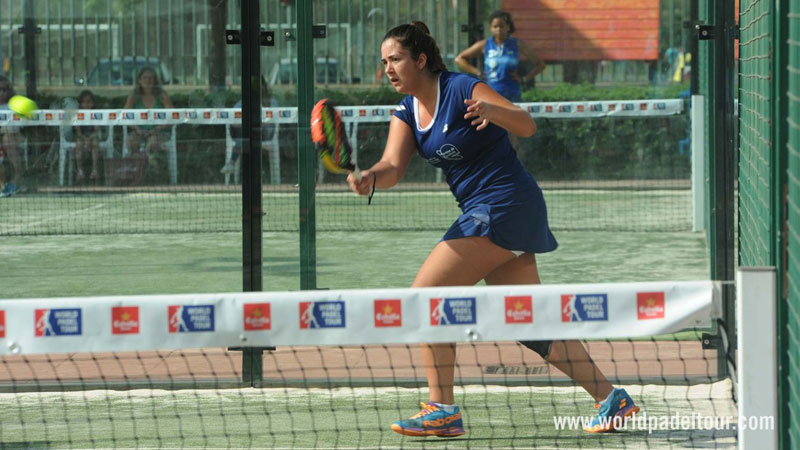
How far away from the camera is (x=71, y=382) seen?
6141 millimetres

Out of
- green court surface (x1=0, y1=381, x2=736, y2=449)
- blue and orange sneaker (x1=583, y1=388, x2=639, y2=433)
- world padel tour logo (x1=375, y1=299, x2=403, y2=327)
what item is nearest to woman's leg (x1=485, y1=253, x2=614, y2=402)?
blue and orange sneaker (x1=583, y1=388, x2=639, y2=433)

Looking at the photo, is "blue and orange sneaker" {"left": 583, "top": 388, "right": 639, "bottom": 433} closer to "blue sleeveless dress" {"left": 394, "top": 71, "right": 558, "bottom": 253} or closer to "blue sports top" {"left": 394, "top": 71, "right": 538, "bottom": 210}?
"blue sleeveless dress" {"left": 394, "top": 71, "right": 558, "bottom": 253}

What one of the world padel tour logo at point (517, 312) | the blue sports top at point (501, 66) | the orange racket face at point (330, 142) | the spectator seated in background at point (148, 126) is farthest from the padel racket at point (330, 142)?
the blue sports top at point (501, 66)

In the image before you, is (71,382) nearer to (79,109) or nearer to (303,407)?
(303,407)

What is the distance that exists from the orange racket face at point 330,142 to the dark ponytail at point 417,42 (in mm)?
449

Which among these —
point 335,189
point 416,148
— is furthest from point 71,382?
point 335,189

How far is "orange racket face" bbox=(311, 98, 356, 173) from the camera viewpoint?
485 cm

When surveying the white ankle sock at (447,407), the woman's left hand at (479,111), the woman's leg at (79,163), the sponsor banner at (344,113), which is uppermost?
the sponsor banner at (344,113)

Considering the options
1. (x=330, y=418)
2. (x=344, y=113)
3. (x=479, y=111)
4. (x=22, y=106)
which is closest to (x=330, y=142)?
(x=479, y=111)

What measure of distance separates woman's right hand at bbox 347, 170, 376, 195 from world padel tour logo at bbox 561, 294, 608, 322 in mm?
1446

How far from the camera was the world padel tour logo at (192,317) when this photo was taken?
11.9ft

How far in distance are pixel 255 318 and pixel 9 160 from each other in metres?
10.3

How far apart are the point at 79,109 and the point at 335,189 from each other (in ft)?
10.6

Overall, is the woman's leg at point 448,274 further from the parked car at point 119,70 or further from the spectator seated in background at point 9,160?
the parked car at point 119,70
